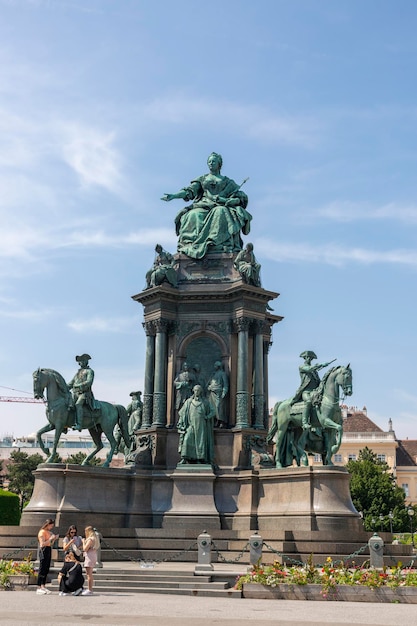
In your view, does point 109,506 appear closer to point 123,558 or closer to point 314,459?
point 123,558

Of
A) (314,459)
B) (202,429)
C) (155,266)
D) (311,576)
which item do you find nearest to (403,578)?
(311,576)

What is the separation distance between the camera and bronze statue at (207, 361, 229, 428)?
30562mm

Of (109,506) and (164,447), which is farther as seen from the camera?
(164,447)

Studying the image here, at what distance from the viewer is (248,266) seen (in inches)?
1245

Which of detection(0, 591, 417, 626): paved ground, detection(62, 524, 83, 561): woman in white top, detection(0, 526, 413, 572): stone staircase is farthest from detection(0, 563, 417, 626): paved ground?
detection(0, 526, 413, 572): stone staircase

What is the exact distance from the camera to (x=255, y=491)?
1121 inches

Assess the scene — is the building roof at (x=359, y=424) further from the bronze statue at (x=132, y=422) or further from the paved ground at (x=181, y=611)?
the paved ground at (x=181, y=611)

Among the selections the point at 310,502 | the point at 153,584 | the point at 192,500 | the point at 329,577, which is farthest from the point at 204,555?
the point at 192,500

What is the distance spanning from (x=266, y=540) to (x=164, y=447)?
6.26 m

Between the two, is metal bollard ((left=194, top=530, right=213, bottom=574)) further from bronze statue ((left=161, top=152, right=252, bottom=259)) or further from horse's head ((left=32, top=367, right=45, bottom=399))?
bronze statue ((left=161, top=152, right=252, bottom=259))

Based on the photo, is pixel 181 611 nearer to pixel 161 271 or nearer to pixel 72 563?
pixel 72 563

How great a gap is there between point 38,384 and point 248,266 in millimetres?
9068

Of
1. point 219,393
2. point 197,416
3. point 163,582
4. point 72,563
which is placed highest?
point 219,393

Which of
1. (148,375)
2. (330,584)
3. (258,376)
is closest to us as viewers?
(330,584)
